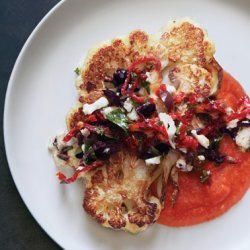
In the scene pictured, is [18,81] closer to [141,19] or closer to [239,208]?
[141,19]

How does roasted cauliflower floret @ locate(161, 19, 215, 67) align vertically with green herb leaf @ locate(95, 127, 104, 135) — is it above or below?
above

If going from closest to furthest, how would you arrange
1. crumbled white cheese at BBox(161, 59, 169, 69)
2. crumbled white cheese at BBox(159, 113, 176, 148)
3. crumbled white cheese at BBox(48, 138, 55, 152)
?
crumbled white cheese at BBox(159, 113, 176, 148) → crumbled white cheese at BBox(161, 59, 169, 69) → crumbled white cheese at BBox(48, 138, 55, 152)

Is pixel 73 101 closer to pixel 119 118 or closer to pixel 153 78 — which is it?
pixel 119 118

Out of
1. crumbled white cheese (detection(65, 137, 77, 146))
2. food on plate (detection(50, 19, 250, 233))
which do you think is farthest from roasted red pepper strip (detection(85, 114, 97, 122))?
crumbled white cheese (detection(65, 137, 77, 146))

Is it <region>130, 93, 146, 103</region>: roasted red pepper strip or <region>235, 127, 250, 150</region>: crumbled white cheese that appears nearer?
<region>130, 93, 146, 103</region>: roasted red pepper strip

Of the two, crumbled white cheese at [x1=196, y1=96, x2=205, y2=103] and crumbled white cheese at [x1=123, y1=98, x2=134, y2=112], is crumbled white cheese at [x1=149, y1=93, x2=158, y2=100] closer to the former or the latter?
crumbled white cheese at [x1=123, y1=98, x2=134, y2=112]

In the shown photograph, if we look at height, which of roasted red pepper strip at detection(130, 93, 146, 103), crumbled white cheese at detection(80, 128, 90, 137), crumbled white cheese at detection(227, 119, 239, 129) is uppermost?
crumbled white cheese at detection(227, 119, 239, 129)

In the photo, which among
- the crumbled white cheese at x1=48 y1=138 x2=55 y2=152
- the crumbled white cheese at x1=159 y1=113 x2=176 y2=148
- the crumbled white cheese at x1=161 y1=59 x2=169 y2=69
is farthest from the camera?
the crumbled white cheese at x1=48 y1=138 x2=55 y2=152

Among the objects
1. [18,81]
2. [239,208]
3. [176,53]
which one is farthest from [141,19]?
[239,208]
